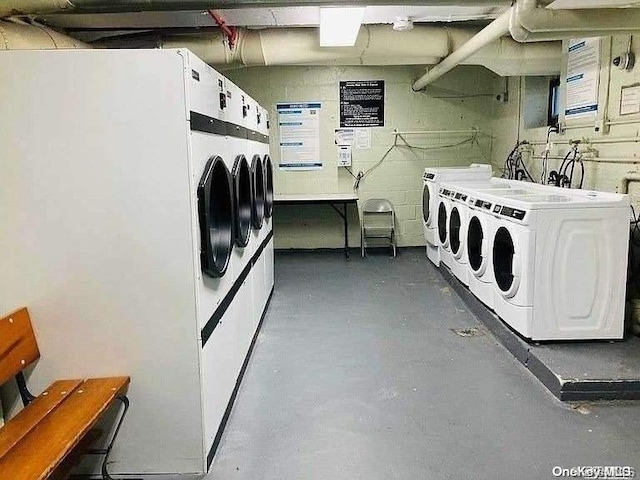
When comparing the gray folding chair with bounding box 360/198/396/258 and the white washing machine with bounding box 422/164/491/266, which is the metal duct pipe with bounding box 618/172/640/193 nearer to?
the white washing machine with bounding box 422/164/491/266

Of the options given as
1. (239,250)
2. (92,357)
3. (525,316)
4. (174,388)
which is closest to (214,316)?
(174,388)

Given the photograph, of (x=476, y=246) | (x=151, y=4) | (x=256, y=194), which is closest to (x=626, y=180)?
(x=476, y=246)

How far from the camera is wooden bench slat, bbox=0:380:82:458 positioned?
5.96 ft

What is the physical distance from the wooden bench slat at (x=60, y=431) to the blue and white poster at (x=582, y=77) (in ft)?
13.4

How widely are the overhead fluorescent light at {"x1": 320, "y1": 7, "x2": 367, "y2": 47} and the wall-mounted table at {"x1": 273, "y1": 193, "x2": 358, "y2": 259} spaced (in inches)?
78.1

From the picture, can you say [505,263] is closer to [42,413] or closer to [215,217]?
[215,217]

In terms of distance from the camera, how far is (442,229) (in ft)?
18.6

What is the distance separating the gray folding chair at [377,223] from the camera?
22.9 feet

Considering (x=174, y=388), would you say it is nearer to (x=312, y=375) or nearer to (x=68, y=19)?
(x=312, y=375)

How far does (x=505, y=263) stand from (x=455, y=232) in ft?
4.36

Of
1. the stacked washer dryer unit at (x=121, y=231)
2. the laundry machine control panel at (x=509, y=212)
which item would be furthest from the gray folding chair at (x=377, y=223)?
the stacked washer dryer unit at (x=121, y=231)

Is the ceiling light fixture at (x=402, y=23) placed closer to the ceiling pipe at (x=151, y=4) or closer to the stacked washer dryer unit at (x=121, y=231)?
the ceiling pipe at (x=151, y=4)

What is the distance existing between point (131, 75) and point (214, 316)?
1.10 metres

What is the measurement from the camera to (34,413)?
1.96 meters
